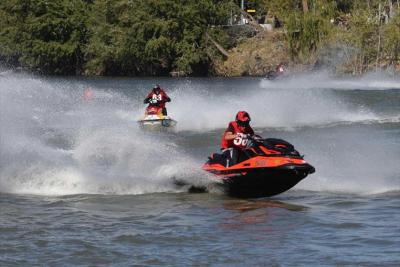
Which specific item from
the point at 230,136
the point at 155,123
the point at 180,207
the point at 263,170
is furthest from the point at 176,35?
the point at 180,207

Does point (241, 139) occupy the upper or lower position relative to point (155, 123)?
lower

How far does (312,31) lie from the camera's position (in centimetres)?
5769

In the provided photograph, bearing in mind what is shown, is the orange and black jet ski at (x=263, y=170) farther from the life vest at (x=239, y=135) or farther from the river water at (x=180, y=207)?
the river water at (x=180, y=207)

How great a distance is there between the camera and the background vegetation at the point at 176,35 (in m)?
57.9

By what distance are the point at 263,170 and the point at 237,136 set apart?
2.10 ft

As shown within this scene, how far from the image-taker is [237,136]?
12945 mm

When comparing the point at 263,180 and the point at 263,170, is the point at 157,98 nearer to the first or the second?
the point at 263,180

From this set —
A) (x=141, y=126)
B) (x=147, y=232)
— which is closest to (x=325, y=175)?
(x=147, y=232)

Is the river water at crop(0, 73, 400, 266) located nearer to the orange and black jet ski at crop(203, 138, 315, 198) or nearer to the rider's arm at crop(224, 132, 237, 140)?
the orange and black jet ski at crop(203, 138, 315, 198)

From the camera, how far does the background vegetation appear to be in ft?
190

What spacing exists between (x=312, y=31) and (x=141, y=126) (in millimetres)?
35395

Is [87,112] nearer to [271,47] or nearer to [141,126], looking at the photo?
[141,126]

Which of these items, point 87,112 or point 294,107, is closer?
point 294,107

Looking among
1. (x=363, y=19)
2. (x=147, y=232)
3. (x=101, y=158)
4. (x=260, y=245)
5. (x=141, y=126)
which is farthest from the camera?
(x=363, y=19)
